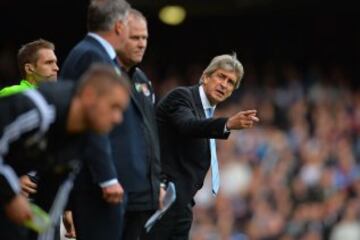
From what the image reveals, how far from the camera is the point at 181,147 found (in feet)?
25.1

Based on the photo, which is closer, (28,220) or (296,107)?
(28,220)

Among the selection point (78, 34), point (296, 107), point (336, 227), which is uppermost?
point (78, 34)

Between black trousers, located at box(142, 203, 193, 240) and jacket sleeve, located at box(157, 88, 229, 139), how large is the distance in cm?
63

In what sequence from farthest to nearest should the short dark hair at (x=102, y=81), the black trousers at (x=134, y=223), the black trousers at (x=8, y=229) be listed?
the black trousers at (x=134, y=223) → the black trousers at (x=8, y=229) → the short dark hair at (x=102, y=81)

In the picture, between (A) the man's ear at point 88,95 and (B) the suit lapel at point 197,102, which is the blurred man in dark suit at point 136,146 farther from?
(A) the man's ear at point 88,95

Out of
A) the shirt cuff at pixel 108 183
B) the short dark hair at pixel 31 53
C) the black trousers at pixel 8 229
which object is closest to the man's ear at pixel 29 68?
the short dark hair at pixel 31 53

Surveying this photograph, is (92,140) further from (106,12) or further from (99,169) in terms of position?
(106,12)

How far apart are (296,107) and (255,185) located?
2589 millimetres

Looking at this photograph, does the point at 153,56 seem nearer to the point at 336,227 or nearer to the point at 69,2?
the point at 69,2

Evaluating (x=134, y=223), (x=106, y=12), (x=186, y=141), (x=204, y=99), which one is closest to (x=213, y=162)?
(x=186, y=141)

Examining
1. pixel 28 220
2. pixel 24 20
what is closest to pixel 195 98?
pixel 28 220

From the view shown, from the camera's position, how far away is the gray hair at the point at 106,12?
20.9 feet

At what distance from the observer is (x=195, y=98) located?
7.71 metres

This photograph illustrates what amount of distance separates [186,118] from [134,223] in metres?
0.98
